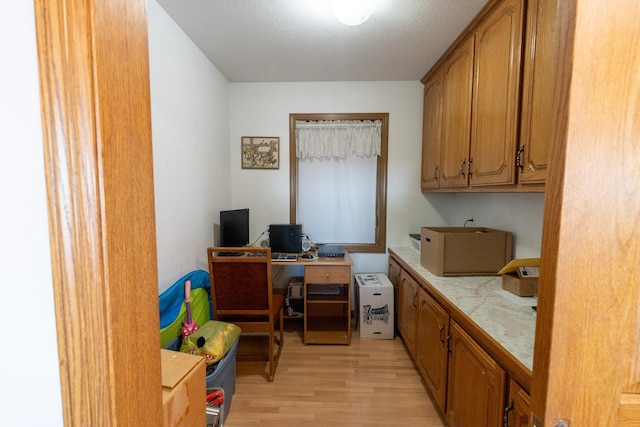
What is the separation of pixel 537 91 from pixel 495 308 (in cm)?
104

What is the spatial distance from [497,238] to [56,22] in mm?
2172

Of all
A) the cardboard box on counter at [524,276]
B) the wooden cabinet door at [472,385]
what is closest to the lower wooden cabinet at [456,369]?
the wooden cabinet door at [472,385]

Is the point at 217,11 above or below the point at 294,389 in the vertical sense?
above

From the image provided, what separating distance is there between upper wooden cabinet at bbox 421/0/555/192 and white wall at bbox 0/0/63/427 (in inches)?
63.7

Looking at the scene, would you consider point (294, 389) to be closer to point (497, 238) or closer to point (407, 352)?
point (407, 352)

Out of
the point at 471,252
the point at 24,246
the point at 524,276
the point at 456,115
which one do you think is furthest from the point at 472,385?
the point at 456,115

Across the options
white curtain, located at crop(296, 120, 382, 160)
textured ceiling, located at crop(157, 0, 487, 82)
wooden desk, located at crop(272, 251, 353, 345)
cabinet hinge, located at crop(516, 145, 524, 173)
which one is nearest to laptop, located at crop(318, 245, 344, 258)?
wooden desk, located at crop(272, 251, 353, 345)

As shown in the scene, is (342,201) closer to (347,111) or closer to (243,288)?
(347,111)

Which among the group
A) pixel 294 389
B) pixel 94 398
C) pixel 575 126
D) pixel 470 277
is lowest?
pixel 294 389

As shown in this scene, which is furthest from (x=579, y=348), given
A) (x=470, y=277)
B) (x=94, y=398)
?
(x=470, y=277)

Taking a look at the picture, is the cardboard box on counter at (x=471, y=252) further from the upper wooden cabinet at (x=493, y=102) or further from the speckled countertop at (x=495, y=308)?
the upper wooden cabinet at (x=493, y=102)

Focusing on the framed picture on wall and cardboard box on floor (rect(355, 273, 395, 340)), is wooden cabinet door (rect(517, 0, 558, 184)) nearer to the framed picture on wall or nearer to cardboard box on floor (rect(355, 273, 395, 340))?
cardboard box on floor (rect(355, 273, 395, 340))

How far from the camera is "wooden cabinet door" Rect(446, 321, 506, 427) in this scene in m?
1.01

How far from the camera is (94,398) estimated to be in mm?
425
